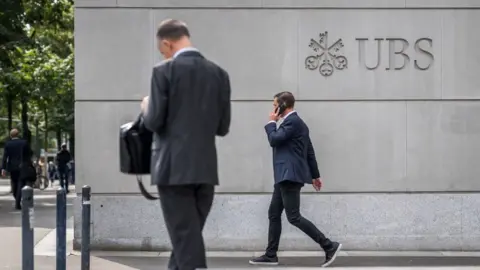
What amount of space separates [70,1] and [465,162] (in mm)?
14004

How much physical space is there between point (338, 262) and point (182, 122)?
16.1ft

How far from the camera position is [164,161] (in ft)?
14.8

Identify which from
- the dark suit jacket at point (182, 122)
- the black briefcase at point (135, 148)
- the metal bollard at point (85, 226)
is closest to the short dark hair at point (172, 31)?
the dark suit jacket at point (182, 122)

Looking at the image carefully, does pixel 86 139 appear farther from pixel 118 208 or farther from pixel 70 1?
pixel 70 1

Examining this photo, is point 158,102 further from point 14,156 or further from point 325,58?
point 14,156

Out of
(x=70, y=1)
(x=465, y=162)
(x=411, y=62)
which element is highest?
(x=70, y=1)

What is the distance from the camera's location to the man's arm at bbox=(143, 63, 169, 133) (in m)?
4.50

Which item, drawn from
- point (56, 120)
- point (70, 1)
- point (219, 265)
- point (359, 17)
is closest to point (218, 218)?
point (219, 265)

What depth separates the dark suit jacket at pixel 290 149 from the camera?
8281mm

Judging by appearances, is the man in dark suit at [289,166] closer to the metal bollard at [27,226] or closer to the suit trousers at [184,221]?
the metal bollard at [27,226]

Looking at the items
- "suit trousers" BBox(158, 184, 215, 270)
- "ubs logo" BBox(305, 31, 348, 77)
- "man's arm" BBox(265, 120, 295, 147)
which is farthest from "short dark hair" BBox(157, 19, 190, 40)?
"ubs logo" BBox(305, 31, 348, 77)

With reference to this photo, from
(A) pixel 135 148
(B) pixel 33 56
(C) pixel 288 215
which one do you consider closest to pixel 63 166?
(B) pixel 33 56

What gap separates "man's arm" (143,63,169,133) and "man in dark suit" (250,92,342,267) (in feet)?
12.5

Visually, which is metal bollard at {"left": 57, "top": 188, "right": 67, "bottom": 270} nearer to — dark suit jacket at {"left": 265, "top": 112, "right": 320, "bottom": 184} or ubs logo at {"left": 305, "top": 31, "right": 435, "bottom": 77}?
dark suit jacket at {"left": 265, "top": 112, "right": 320, "bottom": 184}
